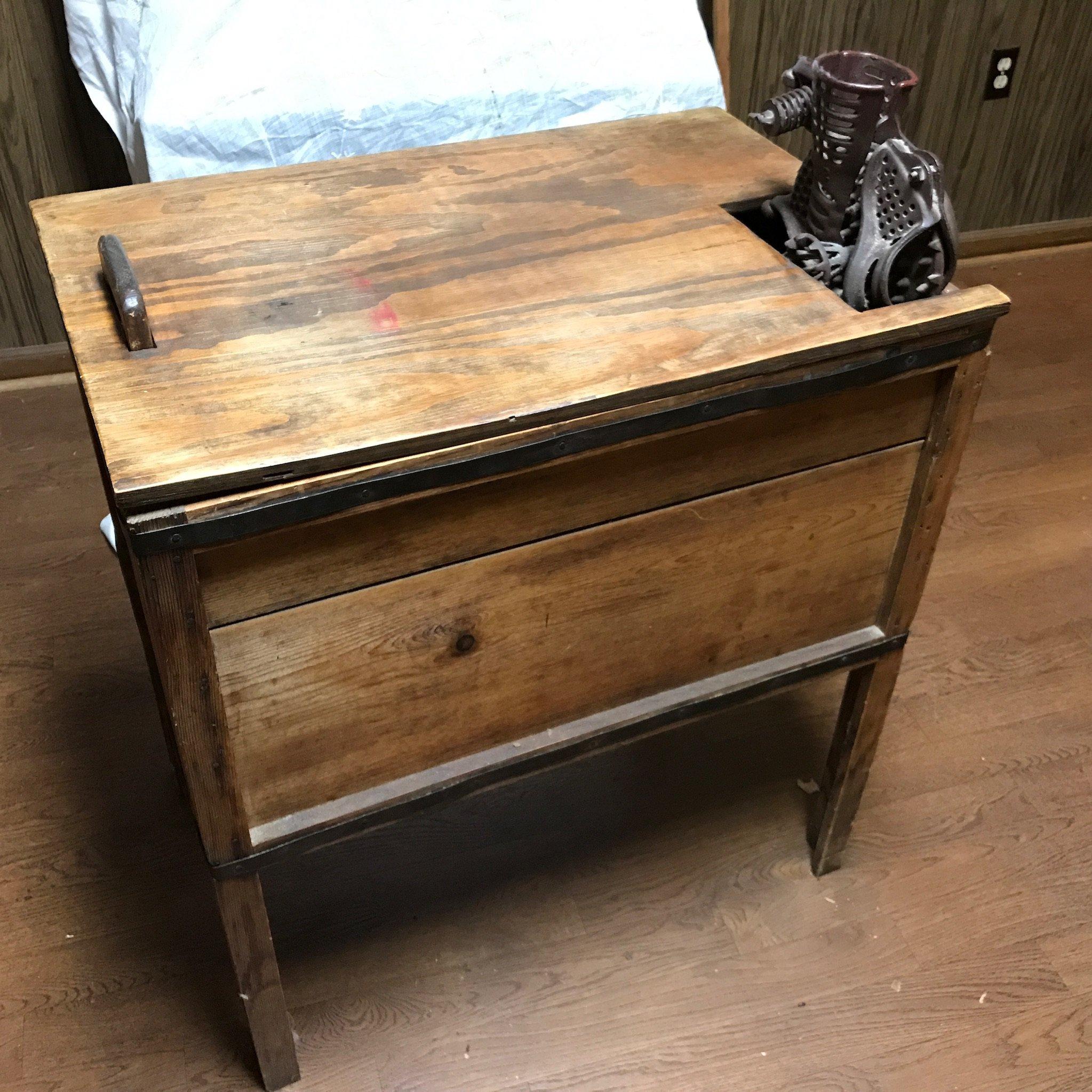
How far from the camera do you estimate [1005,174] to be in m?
2.60

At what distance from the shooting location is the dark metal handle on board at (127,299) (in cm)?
90

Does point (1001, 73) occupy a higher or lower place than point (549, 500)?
lower

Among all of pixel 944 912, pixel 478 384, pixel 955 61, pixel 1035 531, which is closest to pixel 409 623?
pixel 478 384

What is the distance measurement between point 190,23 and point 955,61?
5.14 feet

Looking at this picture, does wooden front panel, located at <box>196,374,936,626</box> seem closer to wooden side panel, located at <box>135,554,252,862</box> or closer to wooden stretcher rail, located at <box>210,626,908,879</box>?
wooden side panel, located at <box>135,554,252,862</box>

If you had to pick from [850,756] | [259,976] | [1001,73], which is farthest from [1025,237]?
[259,976]

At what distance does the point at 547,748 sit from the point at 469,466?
33 centimetres

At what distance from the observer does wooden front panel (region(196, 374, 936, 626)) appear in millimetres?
847

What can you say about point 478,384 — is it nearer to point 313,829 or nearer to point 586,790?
point 313,829

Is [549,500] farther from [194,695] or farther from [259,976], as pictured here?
[259,976]

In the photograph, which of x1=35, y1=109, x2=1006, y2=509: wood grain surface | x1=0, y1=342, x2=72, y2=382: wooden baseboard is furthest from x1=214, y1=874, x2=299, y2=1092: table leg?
x1=0, y1=342, x2=72, y2=382: wooden baseboard

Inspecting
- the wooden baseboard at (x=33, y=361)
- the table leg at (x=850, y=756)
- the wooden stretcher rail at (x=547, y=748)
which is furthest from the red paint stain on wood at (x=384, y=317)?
the wooden baseboard at (x=33, y=361)

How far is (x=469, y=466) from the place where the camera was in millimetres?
843

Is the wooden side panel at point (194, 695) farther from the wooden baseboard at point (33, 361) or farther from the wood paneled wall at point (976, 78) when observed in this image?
the wood paneled wall at point (976, 78)
